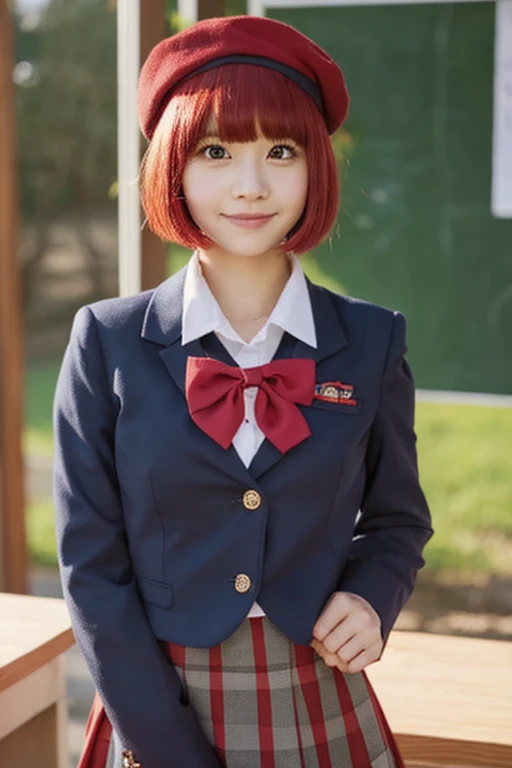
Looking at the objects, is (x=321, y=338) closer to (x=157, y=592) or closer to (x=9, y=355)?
(x=157, y=592)

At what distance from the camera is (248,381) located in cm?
149

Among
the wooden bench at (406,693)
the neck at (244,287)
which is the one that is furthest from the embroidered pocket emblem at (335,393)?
the wooden bench at (406,693)

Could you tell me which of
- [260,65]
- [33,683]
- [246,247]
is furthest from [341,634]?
[33,683]

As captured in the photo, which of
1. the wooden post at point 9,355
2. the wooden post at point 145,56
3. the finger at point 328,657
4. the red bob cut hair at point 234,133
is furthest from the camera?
the wooden post at point 9,355

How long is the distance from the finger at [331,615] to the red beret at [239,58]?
0.66 metres

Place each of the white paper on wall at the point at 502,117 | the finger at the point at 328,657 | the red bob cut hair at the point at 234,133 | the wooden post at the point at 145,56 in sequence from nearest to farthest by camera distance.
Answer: the red bob cut hair at the point at 234,133 < the finger at the point at 328,657 < the wooden post at the point at 145,56 < the white paper on wall at the point at 502,117

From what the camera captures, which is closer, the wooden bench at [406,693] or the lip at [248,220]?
the lip at [248,220]

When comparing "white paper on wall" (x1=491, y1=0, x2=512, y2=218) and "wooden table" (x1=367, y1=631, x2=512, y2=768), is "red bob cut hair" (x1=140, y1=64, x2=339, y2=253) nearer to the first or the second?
"wooden table" (x1=367, y1=631, x2=512, y2=768)

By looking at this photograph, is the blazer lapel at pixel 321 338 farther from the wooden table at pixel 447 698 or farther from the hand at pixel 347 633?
the wooden table at pixel 447 698

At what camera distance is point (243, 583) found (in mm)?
1461

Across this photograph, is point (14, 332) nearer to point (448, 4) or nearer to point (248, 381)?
point (448, 4)

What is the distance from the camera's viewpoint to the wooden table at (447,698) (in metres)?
1.98

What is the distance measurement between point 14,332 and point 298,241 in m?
2.39

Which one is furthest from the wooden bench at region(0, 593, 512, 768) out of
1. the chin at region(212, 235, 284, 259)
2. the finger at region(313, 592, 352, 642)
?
the chin at region(212, 235, 284, 259)
